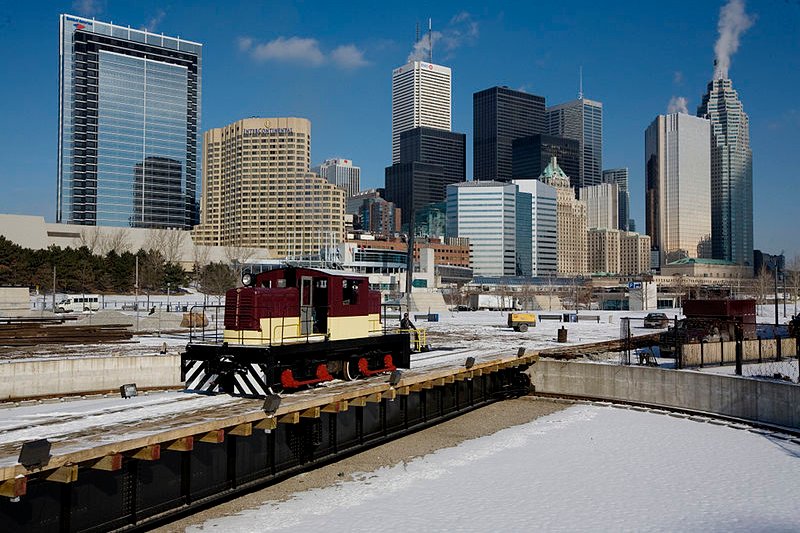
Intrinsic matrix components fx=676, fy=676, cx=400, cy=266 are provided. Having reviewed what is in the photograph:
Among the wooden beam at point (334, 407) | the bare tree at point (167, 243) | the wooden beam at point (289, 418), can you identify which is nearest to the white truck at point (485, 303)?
the bare tree at point (167, 243)

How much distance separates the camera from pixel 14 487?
372 inches

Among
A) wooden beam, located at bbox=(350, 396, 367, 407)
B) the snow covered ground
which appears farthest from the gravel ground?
wooden beam, located at bbox=(350, 396, 367, 407)

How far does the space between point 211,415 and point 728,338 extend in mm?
29791

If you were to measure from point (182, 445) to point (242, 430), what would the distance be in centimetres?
162

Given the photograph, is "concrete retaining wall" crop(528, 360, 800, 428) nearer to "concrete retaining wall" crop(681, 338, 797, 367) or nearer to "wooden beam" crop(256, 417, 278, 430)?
"concrete retaining wall" crop(681, 338, 797, 367)

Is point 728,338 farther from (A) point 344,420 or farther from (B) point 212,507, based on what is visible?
(B) point 212,507

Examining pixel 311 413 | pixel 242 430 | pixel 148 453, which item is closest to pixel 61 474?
pixel 148 453

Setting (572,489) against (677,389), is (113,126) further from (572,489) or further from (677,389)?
(572,489)

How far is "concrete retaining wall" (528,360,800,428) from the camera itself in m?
21.4

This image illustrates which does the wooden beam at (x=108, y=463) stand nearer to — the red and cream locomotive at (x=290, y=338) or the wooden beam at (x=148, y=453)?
the wooden beam at (x=148, y=453)

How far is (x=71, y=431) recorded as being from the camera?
12.6m

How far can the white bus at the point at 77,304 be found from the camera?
200 feet

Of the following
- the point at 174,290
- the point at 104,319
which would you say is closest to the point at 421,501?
the point at 104,319

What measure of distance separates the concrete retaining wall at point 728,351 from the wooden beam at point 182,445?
72.2ft
